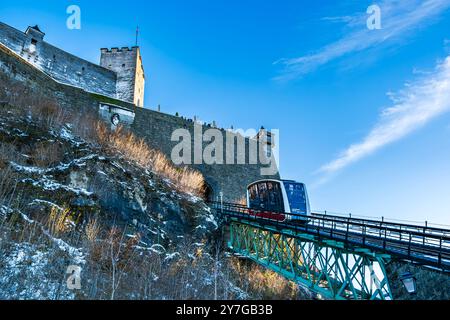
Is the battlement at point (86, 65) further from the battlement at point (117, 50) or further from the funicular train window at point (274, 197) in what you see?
the funicular train window at point (274, 197)

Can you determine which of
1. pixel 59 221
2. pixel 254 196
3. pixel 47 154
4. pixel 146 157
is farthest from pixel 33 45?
pixel 254 196

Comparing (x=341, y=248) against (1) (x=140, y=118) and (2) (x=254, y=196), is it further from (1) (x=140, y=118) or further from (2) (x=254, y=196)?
(1) (x=140, y=118)

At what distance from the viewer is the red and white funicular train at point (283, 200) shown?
21.6 metres

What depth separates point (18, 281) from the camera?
11.2 m

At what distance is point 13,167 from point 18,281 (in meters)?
6.85

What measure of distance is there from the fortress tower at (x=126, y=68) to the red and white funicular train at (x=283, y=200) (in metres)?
23.0

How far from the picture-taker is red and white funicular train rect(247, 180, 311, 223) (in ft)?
71.0

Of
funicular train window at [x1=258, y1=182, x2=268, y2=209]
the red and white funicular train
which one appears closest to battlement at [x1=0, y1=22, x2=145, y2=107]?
funicular train window at [x1=258, y1=182, x2=268, y2=209]

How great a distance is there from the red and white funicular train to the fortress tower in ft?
75.4

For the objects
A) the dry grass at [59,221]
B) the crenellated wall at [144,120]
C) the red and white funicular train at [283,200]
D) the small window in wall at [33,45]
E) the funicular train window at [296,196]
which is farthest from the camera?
the small window in wall at [33,45]

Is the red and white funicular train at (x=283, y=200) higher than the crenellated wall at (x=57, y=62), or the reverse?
the crenellated wall at (x=57, y=62)

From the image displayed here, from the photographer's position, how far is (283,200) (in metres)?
22.5

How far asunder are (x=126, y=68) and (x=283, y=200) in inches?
1135

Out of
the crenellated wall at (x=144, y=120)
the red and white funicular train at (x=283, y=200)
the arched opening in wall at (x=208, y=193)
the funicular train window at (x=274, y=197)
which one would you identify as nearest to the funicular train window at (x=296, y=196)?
the red and white funicular train at (x=283, y=200)
